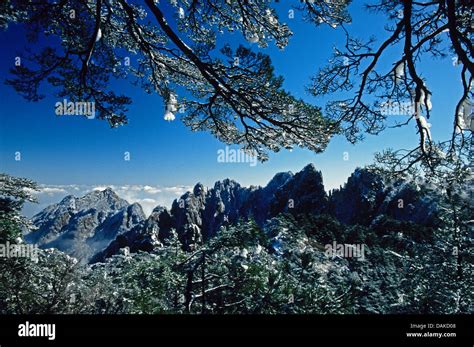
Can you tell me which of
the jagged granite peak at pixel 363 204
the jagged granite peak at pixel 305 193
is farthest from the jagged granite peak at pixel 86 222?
the jagged granite peak at pixel 363 204

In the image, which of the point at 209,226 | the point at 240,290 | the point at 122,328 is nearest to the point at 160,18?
the point at 122,328

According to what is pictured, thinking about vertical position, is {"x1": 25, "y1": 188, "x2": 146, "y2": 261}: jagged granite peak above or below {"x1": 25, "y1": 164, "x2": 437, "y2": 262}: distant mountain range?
below

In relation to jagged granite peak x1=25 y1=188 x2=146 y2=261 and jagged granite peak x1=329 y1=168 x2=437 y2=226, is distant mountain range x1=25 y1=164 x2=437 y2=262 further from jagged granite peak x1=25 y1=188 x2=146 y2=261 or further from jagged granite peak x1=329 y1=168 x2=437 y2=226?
jagged granite peak x1=25 y1=188 x2=146 y2=261

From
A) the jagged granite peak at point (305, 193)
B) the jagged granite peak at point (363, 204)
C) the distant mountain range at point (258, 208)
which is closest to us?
the distant mountain range at point (258, 208)

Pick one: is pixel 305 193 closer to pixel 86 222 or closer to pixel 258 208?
pixel 258 208

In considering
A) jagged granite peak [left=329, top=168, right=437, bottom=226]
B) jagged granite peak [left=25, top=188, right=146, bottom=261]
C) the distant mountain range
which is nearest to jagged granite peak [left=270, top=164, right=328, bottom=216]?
the distant mountain range

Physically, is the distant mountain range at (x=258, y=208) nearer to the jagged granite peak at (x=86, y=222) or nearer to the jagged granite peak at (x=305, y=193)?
the jagged granite peak at (x=305, y=193)

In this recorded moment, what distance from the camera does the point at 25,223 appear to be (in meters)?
4.66

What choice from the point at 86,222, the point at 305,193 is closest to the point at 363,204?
the point at 305,193

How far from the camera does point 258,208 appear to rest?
43062mm

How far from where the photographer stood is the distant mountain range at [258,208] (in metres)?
6.59

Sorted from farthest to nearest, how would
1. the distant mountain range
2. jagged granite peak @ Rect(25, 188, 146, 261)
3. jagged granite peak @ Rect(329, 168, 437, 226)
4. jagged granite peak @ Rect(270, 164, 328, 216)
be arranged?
jagged granite peak @ Rect(25, 188, 146, 261) < jagged granite peak @ Rect(270, 164, 328, 216) < jagged granite peak @ Rect(329, 168, 437, 226) < the distant mountain range

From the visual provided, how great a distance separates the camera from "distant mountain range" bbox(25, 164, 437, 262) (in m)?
6.59

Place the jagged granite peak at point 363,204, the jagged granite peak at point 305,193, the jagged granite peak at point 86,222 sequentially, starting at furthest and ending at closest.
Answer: the jagged granite peak at point 86,222, the jagged granite peak at point 305,193, the jagged granite peak at point 363,204
